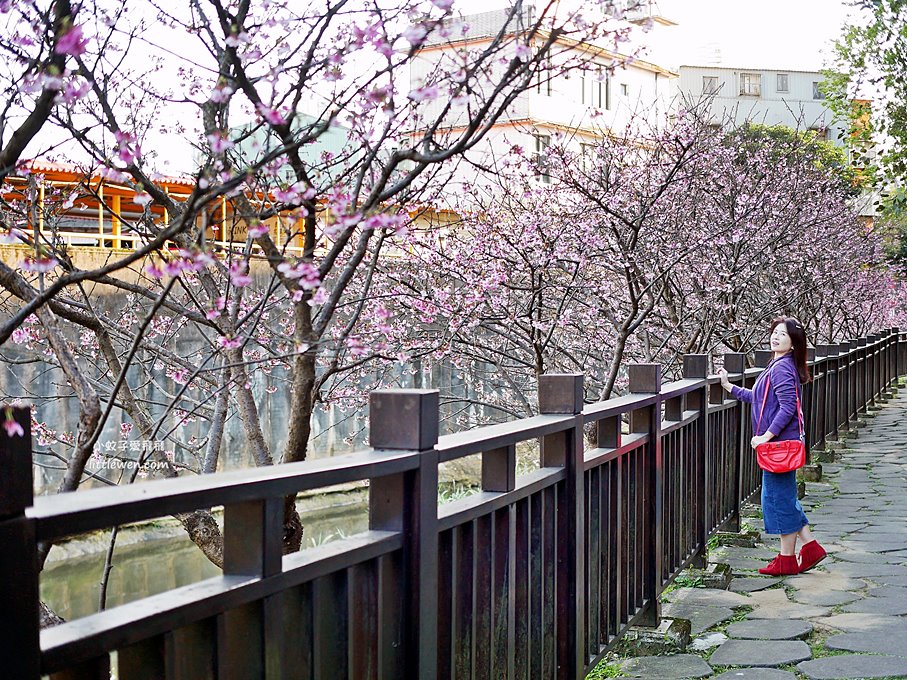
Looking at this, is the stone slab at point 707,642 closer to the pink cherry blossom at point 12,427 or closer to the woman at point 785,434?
the woman at point 785,434

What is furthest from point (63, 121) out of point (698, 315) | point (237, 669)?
point (698, 315)

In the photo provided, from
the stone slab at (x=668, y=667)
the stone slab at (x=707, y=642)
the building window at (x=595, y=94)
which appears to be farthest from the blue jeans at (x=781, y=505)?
the building window at (x=595, y=94)

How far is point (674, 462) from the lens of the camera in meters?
5.61

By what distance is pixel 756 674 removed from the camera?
4.46 m

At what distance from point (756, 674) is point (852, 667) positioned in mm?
Result: 431

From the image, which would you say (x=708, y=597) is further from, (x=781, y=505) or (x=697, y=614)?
(x=781, y=505)

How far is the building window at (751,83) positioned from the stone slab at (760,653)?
186 feet

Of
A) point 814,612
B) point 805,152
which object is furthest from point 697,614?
point 805,152

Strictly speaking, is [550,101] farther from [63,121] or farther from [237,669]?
[237,669]

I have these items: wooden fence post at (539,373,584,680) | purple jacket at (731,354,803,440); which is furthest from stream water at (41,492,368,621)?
wooden fence post at (539,373,584,680)

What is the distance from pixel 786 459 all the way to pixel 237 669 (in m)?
5.23

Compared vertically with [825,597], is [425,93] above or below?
above

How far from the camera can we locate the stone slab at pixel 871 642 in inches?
187

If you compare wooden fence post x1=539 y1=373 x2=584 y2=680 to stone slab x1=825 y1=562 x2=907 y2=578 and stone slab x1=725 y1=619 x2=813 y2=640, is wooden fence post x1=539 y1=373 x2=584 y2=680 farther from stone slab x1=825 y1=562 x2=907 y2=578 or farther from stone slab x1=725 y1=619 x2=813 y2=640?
stone slab x1=825 y1=562 x2=907 y2=578
